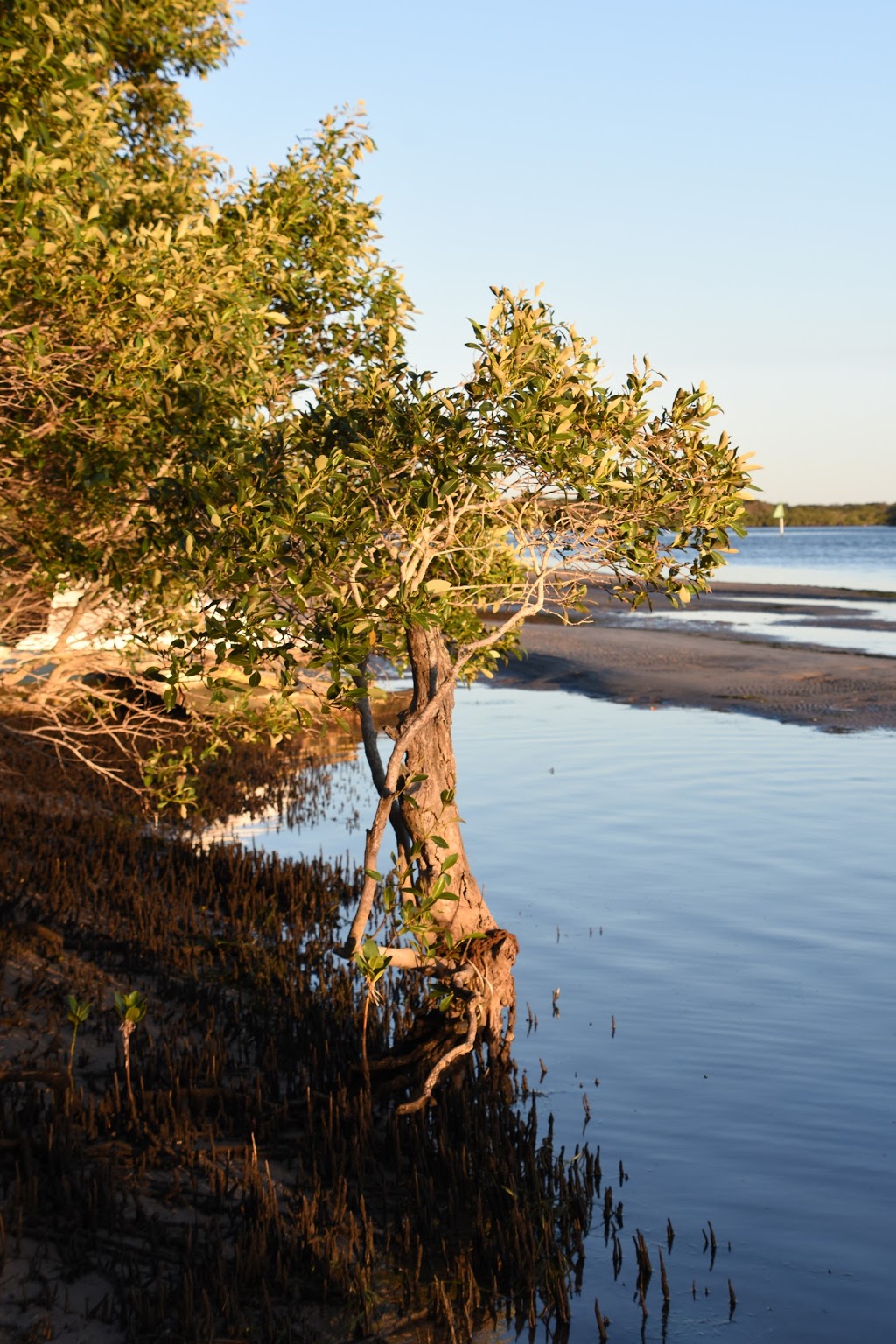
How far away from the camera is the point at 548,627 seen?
47.4 meters

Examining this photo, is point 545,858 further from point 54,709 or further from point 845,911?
→ point 54,709

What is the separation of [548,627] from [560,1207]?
4165cm

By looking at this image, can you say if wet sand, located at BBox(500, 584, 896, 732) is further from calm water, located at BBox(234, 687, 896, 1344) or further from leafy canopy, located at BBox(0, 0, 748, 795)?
leafy canopy, located at BBox(0, 0, 748, 795)

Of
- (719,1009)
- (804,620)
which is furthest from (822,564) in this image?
(719,1009)

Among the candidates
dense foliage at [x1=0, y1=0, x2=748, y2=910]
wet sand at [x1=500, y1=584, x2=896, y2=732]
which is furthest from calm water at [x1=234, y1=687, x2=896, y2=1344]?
wet sand at [x1=500, y1=584, x2=896, y2=732]

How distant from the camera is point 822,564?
9631 cm

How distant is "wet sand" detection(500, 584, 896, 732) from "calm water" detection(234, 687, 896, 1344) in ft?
20.8

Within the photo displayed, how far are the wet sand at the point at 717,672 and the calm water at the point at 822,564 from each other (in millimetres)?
8797

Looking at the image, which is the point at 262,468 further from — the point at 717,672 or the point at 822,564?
the point at 822,564

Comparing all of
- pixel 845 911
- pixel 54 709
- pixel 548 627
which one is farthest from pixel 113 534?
pixel 548 627

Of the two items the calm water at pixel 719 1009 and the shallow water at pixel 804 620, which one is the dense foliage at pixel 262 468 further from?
the shallow water at pixel 804 620

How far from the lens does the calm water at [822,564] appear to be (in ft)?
237

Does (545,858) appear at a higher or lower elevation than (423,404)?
lower

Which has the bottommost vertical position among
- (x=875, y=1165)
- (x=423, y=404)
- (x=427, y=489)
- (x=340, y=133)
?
(x=875, y=1165)
